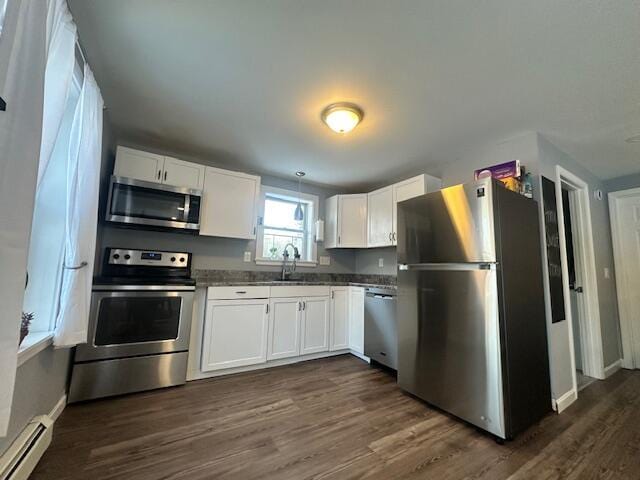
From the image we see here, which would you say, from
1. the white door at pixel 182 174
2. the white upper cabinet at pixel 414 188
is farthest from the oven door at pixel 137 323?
the white upper cabinet at pixel 414 188

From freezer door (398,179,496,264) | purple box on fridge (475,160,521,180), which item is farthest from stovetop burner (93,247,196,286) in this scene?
purple box on fridge (475,160,521,180)

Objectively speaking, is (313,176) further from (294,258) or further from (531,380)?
(531,380)

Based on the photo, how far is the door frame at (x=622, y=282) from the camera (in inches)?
123

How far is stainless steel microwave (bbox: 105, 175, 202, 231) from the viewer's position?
7.90 ft

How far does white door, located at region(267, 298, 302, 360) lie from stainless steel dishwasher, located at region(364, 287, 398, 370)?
80 cm

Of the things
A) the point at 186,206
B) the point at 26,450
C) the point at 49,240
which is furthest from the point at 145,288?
the point at 26,450

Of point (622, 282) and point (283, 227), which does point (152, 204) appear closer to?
point (283, 227)

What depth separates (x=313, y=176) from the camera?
12.0 ft

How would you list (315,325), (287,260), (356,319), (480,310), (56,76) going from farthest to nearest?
(287,260) < (356,319) < (315,325) < (480,310) < (56,76)

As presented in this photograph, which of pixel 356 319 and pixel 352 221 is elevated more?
pixel 352 221

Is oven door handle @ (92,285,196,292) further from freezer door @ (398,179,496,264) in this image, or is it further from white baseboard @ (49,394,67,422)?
freezer door @ (398,179,496,264)

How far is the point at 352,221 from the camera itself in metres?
3.74

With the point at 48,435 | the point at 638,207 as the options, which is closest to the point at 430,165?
the point at 638,207

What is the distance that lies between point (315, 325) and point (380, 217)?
1.59m
